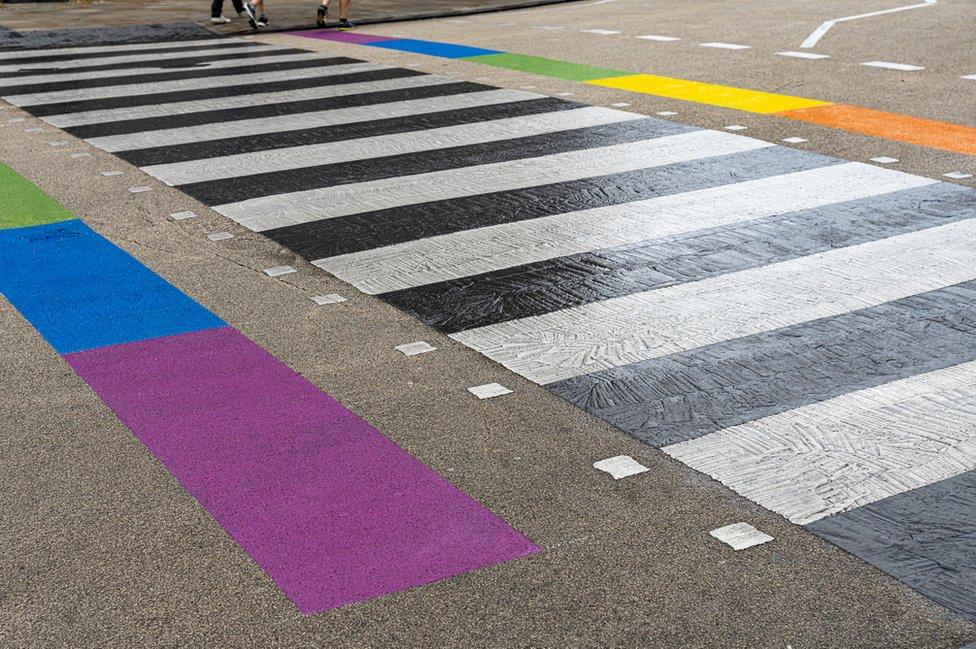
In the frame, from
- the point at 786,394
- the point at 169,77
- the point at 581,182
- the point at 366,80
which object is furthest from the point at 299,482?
the point at 169,77

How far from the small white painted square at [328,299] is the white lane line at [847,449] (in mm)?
2351

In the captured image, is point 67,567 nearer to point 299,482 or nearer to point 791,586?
point 299,482

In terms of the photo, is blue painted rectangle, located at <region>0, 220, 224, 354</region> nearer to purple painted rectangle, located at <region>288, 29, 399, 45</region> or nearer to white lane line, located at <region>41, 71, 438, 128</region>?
white lane line, located at <region>41, 71, 438, 128</region>

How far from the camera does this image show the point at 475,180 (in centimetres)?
862

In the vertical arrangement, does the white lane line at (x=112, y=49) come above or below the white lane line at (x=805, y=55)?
below

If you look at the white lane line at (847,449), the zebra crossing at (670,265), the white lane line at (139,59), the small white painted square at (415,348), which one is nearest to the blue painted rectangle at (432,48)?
the white lane line at (139,59)

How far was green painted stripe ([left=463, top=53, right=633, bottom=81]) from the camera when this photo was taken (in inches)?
524

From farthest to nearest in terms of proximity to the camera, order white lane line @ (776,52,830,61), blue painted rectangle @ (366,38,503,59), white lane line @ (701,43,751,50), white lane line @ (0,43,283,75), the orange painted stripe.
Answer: blue painted rectangle @ (366,38,503,59) → white lane line @ (0,43,283,75) → white lane line @ (701,43,751,50) → white lane line @ (776,52,830,61) → the orange painted stripe

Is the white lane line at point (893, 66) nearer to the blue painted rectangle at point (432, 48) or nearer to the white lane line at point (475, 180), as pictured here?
the white lane line at point (475, 180)

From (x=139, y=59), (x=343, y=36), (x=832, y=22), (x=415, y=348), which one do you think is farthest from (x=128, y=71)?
(x=415, y=348)

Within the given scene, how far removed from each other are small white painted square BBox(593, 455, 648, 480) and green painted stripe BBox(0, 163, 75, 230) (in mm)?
4990

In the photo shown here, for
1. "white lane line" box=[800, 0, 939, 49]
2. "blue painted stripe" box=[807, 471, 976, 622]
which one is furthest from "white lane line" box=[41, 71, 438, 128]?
"blue painted stripe" box=[807, 471, 976, 622]

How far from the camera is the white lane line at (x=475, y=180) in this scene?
A: 26.0 feet

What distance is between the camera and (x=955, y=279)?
6.18 meters
